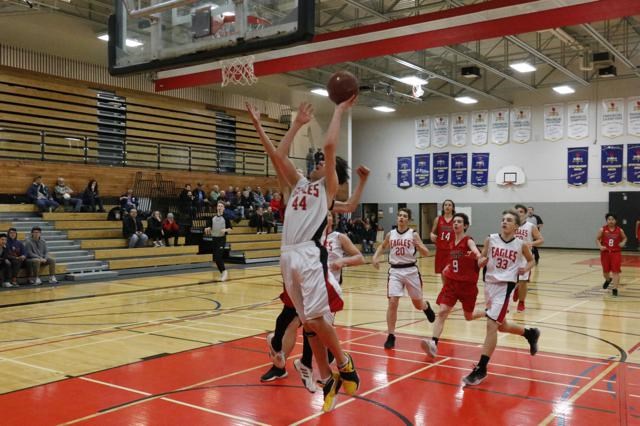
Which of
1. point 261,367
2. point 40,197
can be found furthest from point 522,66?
point 261,367

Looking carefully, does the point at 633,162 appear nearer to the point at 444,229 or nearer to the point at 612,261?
the point at 612,261

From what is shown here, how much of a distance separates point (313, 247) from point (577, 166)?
2419 centimetres

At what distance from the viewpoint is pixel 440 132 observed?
2908cm

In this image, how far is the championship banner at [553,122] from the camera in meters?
25.9

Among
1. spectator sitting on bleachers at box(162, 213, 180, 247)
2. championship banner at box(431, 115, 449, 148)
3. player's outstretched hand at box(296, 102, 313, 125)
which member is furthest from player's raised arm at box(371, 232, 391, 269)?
championship banner at box(431, 115, 449, 148)

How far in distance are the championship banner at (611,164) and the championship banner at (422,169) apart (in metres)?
7.77

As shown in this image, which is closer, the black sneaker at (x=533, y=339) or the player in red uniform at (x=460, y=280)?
the black sneaker at (x=533, y=339)

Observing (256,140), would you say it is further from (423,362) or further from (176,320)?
(423,362)

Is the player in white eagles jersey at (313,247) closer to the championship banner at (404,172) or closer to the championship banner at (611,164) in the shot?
the championship banner at (611,164)

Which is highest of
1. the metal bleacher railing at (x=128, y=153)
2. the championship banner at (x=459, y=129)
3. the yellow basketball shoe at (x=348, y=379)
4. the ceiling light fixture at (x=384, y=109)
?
the ceiling light fixture at (x=384, y=109)

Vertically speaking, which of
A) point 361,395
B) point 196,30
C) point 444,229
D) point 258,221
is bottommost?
point 361,395

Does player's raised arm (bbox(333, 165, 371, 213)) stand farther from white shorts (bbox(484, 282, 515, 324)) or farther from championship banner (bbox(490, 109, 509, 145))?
championship banner (bbox(490, 109, 509, 145))

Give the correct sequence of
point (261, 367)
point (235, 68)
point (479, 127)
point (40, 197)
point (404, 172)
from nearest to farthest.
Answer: point (261, 367) < point (235, 68) < point (40, 197) < point (479, 127) < point (404, 172)

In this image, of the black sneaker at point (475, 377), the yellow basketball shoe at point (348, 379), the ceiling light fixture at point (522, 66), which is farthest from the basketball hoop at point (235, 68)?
the yellow basketball shoe at point (348, 379)
